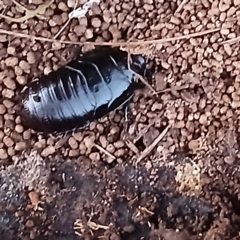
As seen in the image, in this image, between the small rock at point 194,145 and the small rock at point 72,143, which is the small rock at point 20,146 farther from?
the small rock at point 194,145

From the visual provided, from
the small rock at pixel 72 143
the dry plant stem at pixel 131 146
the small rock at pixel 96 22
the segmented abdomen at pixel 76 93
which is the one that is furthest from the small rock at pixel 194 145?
the small rock at pixel 96 22

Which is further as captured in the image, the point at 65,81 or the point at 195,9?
the point at 195,9

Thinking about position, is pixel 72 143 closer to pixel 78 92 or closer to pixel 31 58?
pixel 78 92

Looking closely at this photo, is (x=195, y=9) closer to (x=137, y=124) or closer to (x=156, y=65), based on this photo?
(x=156, y=65)

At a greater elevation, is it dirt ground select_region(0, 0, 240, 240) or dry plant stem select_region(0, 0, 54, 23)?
dry plant stem select_region(0, 0, 54, 23)

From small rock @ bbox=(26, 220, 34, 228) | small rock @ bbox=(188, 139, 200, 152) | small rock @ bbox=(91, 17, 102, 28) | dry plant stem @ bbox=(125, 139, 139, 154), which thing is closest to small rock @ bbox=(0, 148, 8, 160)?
small rock @ bbox=(26, 220, 34, 228)

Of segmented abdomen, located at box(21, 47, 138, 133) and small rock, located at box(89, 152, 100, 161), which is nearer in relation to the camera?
segmented abdomen, located at box(21, 47, 138, 133)

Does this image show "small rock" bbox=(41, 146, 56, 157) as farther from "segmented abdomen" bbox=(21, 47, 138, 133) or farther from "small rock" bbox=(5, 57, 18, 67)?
Answer: "small rock" bbox=(5, 57, 18, 67)

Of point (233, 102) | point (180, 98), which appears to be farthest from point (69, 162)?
point (233, 102)
